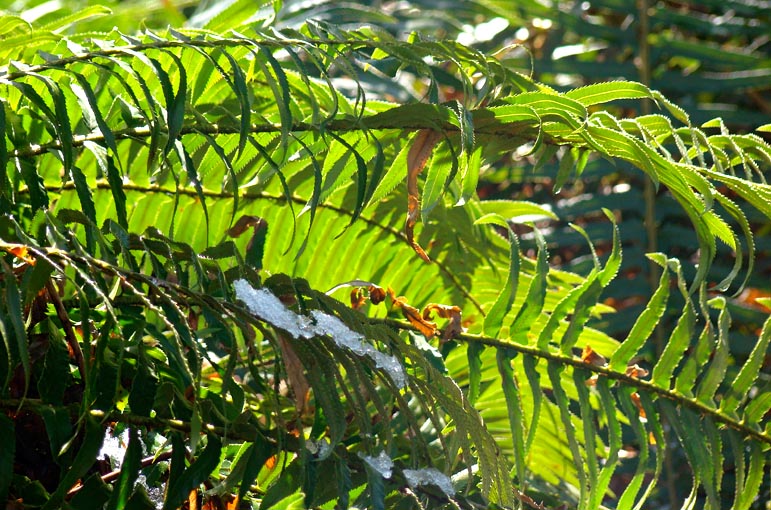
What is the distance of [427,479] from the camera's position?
69 cm

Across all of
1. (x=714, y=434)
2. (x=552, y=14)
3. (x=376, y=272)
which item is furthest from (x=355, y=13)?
(x=714, y=434)

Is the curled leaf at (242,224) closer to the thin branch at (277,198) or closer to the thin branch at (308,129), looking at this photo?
the thin branch at (277,198)

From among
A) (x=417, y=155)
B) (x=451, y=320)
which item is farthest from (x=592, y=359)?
(x=417, y=155)

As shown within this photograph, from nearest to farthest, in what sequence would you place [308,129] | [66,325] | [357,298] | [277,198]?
[66,325], [308,129], [357,298], [277,198]

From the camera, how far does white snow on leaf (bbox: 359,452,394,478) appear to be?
665 millimetres

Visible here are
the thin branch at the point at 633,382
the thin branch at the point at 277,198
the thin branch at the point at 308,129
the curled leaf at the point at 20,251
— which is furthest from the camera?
the thin branch at the point at 277,198

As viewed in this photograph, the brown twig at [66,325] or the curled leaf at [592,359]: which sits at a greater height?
the brown twig at [66,325]

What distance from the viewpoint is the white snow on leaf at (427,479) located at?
0.69m

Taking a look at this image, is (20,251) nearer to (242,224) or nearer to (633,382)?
(242,224)

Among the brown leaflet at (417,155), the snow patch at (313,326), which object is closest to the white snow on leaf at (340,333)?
the snow patch at (313,326)

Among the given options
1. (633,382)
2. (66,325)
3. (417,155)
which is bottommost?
(633,382)

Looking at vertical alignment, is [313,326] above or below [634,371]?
above

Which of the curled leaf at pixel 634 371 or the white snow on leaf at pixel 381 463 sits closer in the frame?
the white snow on leaf at pixel 381 463

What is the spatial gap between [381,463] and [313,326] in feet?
0.35
